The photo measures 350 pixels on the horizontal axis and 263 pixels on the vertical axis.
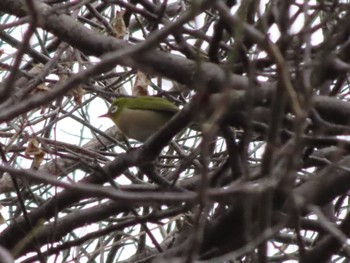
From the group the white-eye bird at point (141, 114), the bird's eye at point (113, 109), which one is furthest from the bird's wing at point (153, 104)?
the bird's eye at point (113, 109)

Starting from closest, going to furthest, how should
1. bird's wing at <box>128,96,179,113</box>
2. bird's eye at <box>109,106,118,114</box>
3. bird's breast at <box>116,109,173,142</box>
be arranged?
bird's wing at <box>128,96,179,113</box>, bird's breast at <box>116,109,173,142</box>, bird's eye at <box>109,106,118,114</box>

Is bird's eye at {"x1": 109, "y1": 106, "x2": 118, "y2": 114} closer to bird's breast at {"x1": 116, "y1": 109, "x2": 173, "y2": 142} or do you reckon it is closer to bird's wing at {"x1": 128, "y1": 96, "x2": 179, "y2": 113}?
bird's breast at {"x1": 116, "y1": 109, "x2": 173, "y2": 142}

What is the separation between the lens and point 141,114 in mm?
7215

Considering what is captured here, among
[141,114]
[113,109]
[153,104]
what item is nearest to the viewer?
[153,104]

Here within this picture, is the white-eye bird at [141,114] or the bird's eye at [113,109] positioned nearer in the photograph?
the white-eye bird at [141,114]

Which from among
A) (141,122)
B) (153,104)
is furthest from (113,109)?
(153,104)

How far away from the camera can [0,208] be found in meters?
5.56

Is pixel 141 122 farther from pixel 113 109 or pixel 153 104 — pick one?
pixel 113 109

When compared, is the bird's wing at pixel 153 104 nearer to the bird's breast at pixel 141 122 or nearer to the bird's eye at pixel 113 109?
the bird's breast at pixel 141 122

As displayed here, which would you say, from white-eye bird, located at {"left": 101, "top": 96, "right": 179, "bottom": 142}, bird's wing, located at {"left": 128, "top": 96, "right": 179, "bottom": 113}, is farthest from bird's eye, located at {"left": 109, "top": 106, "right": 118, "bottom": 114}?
bird's wing, located at {"left": 128, "top": 96, "right": 179, "bottom": 113}

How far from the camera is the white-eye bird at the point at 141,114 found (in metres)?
7.02

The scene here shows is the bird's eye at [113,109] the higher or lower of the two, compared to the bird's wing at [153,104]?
higher

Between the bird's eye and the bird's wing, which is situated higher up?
the bird's eye

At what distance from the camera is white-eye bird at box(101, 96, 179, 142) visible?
7.02 metres
